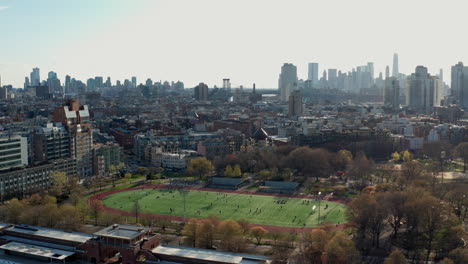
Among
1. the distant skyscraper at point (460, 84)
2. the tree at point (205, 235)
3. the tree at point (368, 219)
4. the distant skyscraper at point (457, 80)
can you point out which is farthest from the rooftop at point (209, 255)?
the distant skyscraper at point (457, 80)

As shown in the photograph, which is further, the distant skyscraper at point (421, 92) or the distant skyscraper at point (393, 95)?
the distant skyscraper at point (393, 95)

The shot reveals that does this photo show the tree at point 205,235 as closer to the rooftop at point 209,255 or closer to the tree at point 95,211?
the rooftop at point 209,255

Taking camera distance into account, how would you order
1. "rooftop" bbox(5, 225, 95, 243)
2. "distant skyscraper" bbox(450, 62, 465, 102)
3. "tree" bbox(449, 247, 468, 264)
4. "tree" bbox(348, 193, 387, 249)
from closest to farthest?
"tree" bbox(449, 247, 468, 264) < "rooftop" bbox(5, 225, 95, 243) < "tree" bbox(348, 193, 387, 249) < "distant skyscraper" bbox(450, 62, 465, 102)

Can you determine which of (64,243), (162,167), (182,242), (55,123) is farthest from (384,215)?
(55,123)

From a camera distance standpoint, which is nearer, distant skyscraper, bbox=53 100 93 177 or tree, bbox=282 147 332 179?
tree, bbox=282 147 332 179

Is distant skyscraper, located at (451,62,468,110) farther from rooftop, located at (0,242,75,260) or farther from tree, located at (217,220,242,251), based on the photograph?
rooftop, located at (0,242,75,260)

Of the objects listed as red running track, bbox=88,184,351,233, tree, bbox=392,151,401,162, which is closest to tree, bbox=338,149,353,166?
tree, bbox=392,151,401,162

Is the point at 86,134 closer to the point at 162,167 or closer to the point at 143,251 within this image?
the point at 162,167

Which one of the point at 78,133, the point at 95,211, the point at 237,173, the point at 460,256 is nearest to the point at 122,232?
the point at 95,211
